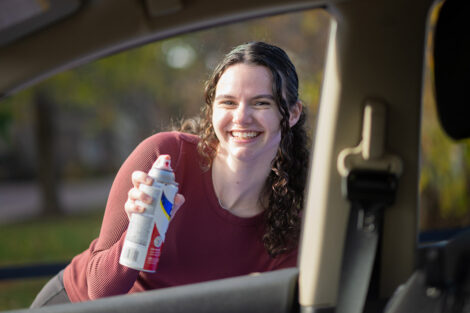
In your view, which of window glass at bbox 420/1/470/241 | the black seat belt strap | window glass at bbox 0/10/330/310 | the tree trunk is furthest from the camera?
the tree trunk

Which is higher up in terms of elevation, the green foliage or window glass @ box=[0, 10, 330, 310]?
window glass @ box=[0, 10, 330, 310]

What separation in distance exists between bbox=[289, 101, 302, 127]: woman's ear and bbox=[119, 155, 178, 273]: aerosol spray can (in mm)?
348

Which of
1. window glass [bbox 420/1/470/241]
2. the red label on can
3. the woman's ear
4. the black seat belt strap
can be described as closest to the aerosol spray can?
the red label on can

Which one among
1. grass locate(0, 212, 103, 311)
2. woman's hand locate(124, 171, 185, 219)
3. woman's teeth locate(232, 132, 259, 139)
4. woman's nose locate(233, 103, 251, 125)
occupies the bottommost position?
grass locate(0, 212, 103, 311)

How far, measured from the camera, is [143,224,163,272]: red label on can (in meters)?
1.45

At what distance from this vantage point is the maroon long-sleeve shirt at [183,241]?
149 cm

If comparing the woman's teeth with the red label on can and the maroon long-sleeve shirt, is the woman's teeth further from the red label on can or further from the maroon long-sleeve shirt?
the red label on can

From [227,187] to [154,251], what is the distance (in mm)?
286

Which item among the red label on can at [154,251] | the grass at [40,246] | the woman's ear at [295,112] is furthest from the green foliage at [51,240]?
the woman's ear at [295,112]

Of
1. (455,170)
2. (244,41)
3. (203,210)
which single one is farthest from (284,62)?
(455,170)

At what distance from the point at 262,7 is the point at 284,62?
0.22m

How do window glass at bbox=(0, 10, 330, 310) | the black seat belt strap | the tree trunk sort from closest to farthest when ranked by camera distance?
1. the black seat belt strap
2. window glass at bbox=(0, 10, 330, 310)
3. the tree trunk

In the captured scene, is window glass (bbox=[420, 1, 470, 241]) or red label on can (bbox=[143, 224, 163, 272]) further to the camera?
window glass (bbox=[420, 1, 470, 241])

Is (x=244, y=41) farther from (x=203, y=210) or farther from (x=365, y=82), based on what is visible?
(x=203, y=210)
